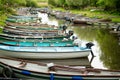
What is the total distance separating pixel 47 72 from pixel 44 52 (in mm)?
6754

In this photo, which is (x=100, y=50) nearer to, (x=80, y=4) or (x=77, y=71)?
(x=77, y=71)

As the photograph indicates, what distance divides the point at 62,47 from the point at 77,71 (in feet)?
28.5

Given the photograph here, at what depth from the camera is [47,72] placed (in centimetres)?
1844

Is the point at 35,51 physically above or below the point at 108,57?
above

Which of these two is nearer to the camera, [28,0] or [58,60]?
[58,60]

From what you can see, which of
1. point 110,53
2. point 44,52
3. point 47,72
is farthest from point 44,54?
point 110,53

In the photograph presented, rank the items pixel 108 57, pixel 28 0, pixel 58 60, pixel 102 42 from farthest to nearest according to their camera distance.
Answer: pixel 28 0 < pixel 102 42 < pixel 108 57 < pixel 58 60

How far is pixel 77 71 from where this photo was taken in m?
19.2

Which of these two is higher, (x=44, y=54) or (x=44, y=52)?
(x=44, y=52)

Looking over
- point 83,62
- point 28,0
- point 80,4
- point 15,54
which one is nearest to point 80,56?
point 83,62

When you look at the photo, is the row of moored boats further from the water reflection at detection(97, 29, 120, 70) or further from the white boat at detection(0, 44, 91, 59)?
the water reflection at detection(97, 29, 120, 70)

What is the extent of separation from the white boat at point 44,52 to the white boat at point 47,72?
177 inches

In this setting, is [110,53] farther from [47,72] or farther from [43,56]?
[47,72]

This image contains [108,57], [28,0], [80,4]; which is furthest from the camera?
[28,0]
